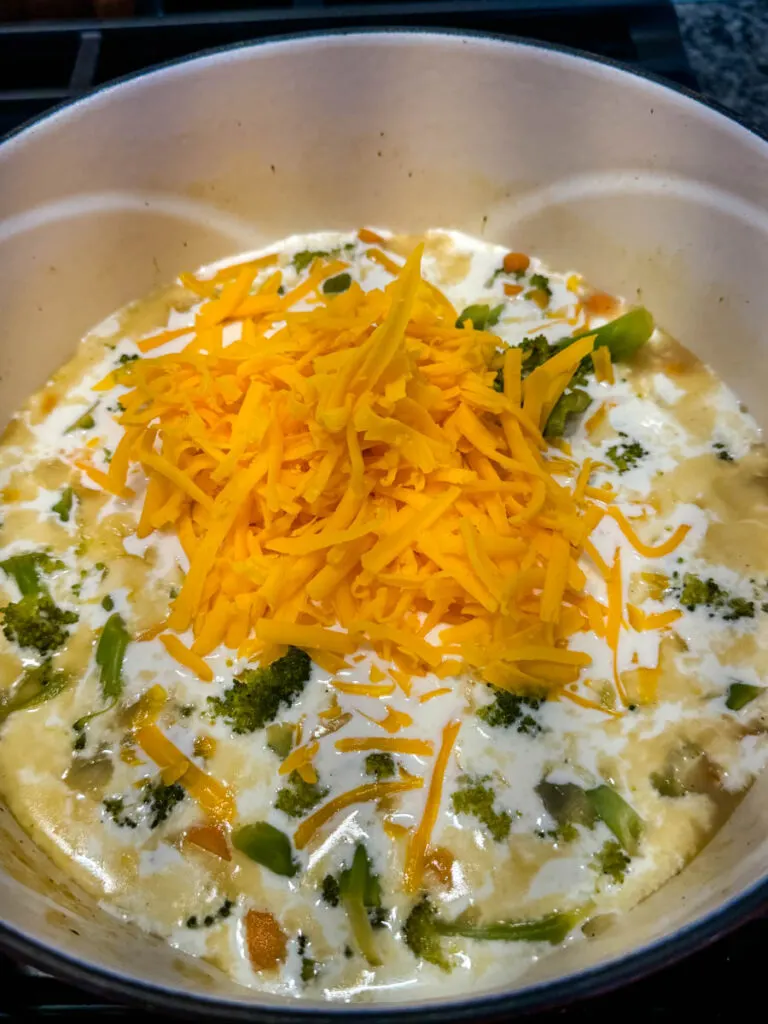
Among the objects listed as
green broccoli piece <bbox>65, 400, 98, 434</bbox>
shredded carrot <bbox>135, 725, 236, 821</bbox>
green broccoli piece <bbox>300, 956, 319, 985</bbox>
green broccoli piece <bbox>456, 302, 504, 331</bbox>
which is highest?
green broccoli piece <bbox>456, 302, 504, 331</bbox>

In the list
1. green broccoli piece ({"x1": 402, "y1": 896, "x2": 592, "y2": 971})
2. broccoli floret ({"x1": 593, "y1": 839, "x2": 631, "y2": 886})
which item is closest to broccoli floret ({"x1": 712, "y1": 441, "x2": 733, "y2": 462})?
broccoli floret ({"x1": 593, "y1": 839, "x2": 631, "y2": 886})

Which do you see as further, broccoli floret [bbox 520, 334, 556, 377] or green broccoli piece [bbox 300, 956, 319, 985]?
broccoli floret [bbox 520, 334, 556, 377]

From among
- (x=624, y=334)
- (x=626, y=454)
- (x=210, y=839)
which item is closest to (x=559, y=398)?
(x=626, y=454)

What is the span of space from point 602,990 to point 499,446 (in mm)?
780

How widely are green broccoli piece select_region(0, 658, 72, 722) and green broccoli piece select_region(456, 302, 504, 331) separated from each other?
0.97m

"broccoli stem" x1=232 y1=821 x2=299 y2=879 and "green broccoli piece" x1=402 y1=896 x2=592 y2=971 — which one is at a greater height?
"broccoli stem" x1=232 y1=821 x2=299 y2=879

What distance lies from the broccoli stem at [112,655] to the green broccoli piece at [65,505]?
24 centimetres

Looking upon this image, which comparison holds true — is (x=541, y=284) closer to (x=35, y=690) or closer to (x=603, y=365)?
(x=603, y=365)

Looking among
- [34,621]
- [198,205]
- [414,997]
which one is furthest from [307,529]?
[198,205]

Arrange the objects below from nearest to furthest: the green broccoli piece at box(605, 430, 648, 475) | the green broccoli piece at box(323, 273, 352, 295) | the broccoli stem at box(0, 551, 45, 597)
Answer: the broccoli stem at box(0, 551, 45, 597) → the green broccoli piece at box(605, 430, 648, 475) → the green broccoli piece at box(323, 273, 352, 295)

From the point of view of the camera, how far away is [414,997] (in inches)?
41.3

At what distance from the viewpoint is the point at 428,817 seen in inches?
45.8

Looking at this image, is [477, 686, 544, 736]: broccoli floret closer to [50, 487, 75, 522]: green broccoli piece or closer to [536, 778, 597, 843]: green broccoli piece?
[536, 778, 597, 843]: green broccoli piece

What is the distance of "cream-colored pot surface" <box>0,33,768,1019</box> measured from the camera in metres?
1.57
